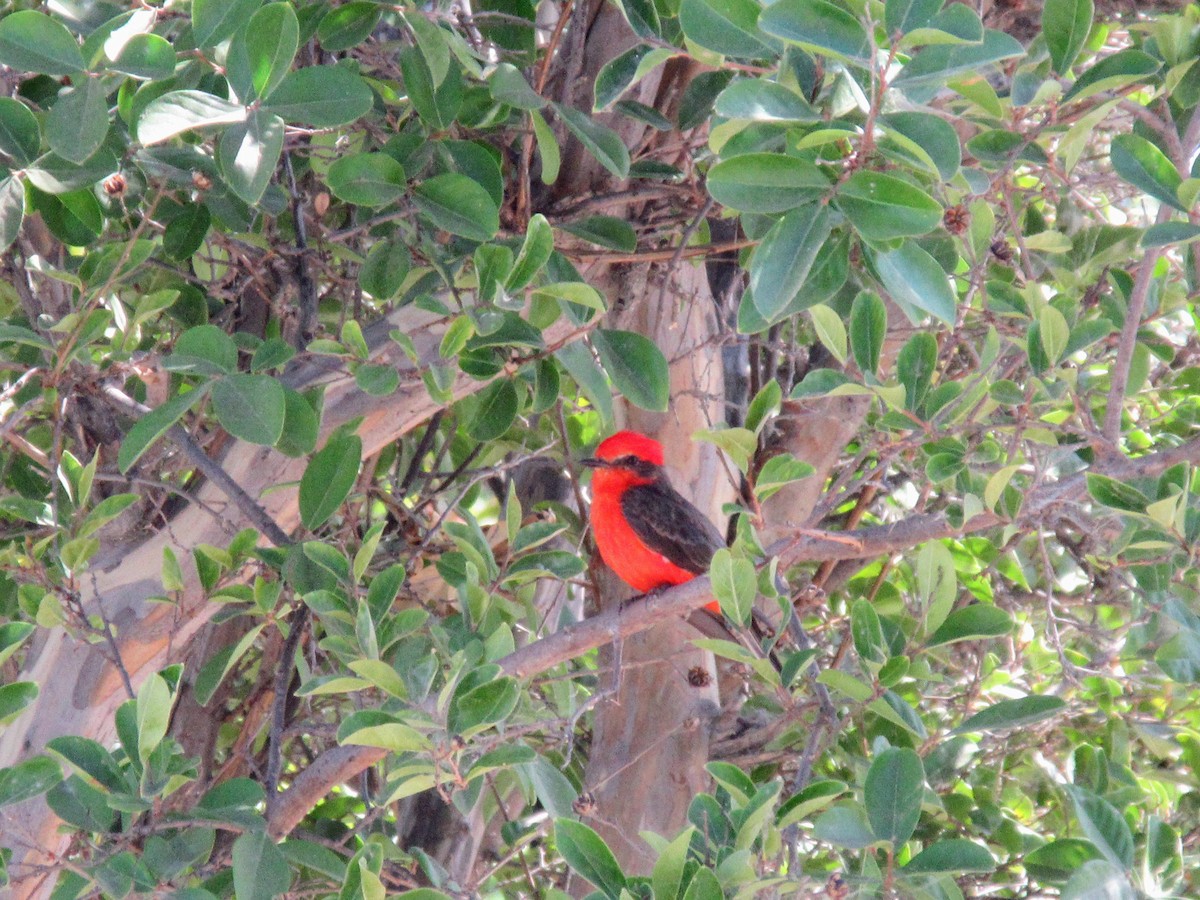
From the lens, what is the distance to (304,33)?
9.46 ft

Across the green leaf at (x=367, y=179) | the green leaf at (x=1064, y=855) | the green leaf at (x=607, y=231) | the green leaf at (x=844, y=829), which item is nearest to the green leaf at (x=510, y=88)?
the green leaf at (x=367, y=179)

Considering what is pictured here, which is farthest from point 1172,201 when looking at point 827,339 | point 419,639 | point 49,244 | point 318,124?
point 49,244

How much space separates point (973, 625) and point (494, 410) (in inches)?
52.8

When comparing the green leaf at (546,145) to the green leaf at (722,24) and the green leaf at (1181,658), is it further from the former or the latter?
the green leaf at (1181,658)

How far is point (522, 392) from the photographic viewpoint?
325 centimetres

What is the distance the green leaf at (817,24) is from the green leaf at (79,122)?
1.34m

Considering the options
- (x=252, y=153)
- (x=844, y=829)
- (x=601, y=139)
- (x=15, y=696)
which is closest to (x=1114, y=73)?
(x=601, y=139)

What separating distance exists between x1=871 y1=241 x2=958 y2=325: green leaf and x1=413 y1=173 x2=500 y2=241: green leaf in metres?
0.96

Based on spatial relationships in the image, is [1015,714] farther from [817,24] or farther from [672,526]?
[672,526]

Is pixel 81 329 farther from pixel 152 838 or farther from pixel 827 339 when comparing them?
pixel 827 339

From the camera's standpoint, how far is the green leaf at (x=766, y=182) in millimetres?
2029

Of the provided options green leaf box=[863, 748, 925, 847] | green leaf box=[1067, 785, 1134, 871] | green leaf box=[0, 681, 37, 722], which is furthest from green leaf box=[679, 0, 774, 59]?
green leaf box=[0, 681, 37, 722]

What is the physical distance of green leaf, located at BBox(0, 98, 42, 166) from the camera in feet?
8.70

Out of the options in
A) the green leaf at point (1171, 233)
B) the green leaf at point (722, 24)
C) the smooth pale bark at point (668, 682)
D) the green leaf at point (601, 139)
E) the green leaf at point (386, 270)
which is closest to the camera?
the green leaf at point (722, 24)
